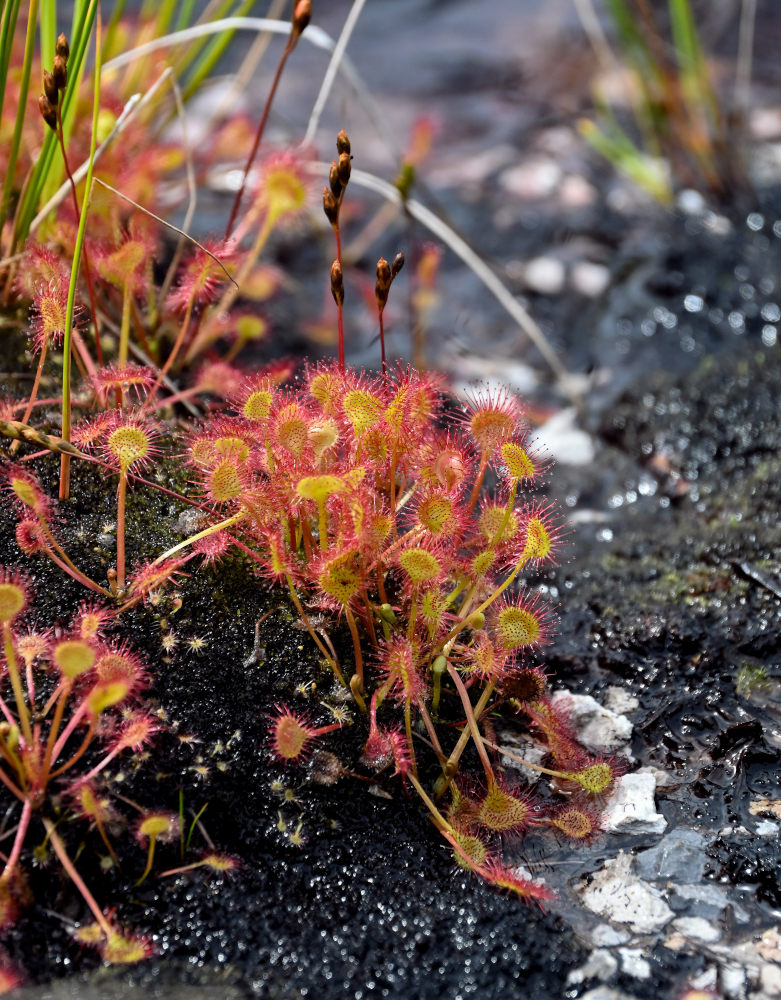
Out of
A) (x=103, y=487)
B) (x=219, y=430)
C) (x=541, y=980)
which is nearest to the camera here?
(x=541, y=980)

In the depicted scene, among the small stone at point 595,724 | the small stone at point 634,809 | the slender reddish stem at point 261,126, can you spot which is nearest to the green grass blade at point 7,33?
the slender reddish stem at point 261,126

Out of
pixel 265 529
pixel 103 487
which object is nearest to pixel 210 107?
pixel 103 487

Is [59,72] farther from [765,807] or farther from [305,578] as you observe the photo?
[765,807]

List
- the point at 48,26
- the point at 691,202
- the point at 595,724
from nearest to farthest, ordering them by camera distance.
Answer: the point at 595,724
the point at 48,26
the point at 691,202

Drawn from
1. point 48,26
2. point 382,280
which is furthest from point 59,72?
point 48,26

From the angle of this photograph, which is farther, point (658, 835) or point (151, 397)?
point (151, 397)

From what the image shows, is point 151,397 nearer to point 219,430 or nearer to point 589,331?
point 219,430

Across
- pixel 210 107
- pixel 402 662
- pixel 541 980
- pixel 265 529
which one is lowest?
pixel 541 980

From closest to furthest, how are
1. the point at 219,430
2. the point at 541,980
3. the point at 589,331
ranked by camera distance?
the point at 541,980 → the point at 219,430 → the point at 589,331
